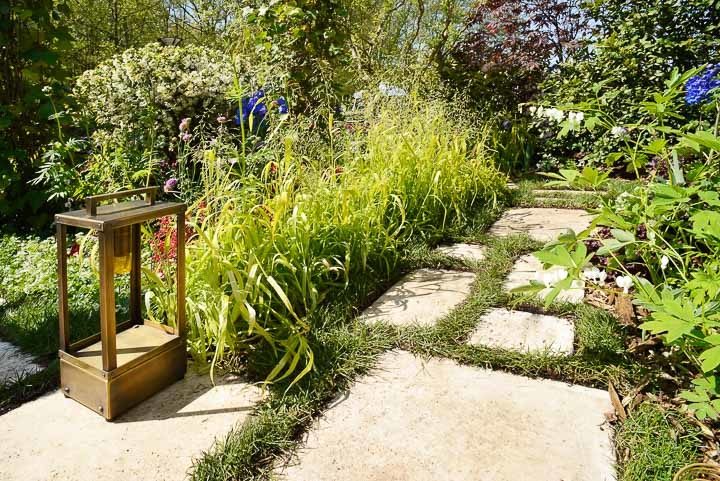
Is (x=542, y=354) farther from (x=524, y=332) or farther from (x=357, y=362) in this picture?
(x=357, y=362)

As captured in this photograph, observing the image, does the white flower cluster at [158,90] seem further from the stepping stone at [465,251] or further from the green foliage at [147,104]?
the stepping stone at [465,251]

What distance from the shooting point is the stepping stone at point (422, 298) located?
6.06 feet

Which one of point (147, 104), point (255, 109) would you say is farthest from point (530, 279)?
point (147, 104)

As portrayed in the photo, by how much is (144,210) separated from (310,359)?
622mm

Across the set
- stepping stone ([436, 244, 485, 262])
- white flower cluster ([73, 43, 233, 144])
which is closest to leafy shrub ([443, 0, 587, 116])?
white flower cluster ([73, 43, 233, 144])

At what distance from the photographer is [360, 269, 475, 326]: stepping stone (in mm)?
1848

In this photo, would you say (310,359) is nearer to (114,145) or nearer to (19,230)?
(114,145)

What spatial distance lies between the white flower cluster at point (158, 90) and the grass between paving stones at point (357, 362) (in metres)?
2.24

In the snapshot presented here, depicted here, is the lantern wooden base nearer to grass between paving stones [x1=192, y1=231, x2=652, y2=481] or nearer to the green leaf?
grass between paving stones [x1=192, y1=231, x2=652, y2=481]

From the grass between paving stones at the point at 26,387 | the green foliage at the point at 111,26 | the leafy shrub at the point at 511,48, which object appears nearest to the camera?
the grass between paving stones at the point at 26,387

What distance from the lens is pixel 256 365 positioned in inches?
60.3

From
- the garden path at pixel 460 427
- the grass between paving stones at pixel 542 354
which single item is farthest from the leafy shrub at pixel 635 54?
the garden path at pixel 460 427

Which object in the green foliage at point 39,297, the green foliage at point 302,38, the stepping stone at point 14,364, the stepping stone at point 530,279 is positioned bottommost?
the stepping stone at point 14,364

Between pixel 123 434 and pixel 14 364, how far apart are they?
61 centimetres
